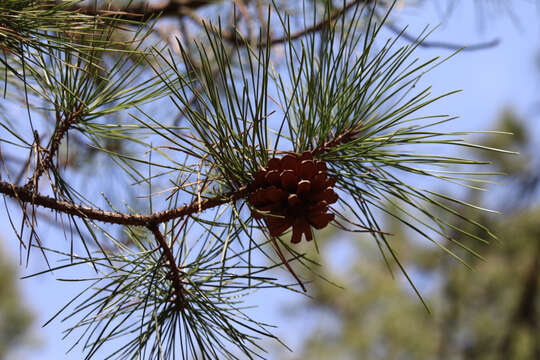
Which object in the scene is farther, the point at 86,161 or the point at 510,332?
the point at 510,332

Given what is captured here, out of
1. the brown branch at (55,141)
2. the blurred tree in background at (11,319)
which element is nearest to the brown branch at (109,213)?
the brown branch at (55,141)

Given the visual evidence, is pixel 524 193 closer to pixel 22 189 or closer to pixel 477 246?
pixel 477 246

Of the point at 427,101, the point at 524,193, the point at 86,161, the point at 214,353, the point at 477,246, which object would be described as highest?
the point at 86,161

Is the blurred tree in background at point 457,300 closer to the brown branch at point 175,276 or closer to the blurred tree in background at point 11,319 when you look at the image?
the brown branch at point 175,276

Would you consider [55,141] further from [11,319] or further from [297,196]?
[11,319]

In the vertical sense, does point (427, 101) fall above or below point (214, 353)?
above

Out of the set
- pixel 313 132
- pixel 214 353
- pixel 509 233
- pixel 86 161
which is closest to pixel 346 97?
pixel 313 132

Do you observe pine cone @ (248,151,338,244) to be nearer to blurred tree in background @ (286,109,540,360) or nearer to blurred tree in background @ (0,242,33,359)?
blurred tree in background @ (286,109,540,360)
